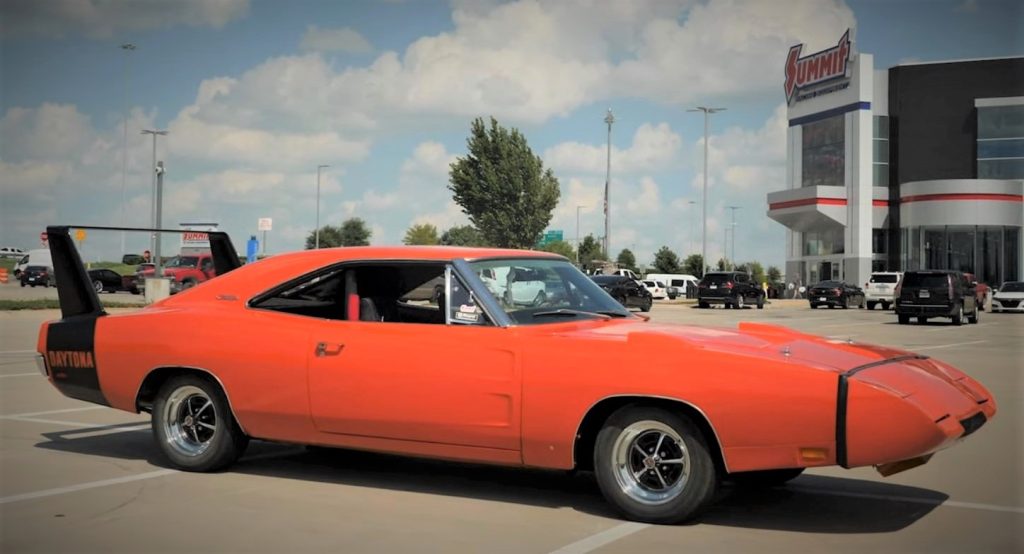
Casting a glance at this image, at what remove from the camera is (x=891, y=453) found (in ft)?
17.4

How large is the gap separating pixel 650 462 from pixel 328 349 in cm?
220

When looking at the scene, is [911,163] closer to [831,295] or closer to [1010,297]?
[831,295]

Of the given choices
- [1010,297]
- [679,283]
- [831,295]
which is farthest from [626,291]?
[679,283]

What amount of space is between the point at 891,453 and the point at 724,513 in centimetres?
117

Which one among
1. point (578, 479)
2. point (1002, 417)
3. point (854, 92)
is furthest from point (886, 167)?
point (578, 479)

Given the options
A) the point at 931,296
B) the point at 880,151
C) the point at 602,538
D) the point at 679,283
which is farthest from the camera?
the point at 679,283

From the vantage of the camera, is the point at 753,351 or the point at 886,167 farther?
the point at 886,167

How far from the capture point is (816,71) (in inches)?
2884

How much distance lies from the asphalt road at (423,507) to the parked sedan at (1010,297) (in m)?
41.5

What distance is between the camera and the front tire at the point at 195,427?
23.1 ft

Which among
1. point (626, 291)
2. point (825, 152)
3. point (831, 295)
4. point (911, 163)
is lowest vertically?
point (831, 295)

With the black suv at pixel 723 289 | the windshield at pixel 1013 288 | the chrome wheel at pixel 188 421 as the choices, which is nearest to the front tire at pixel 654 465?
the chrome wheel at pixel 188 421

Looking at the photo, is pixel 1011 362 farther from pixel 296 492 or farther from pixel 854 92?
pixel 854 92

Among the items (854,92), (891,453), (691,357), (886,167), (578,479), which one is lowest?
(578,479)
